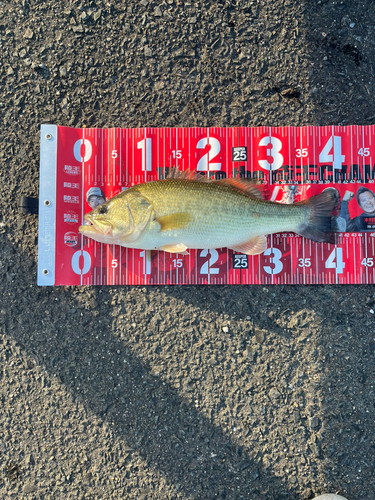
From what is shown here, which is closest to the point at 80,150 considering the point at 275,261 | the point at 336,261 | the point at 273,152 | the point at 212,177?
the point at 212,177

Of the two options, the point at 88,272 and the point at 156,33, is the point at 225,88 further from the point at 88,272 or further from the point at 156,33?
the point at 88,272

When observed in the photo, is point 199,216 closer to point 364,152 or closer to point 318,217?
point 318,217

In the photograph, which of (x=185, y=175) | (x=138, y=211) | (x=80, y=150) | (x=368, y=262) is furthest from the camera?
(x=80, y=150)

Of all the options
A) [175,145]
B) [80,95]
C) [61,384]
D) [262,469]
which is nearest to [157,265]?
[175,145]

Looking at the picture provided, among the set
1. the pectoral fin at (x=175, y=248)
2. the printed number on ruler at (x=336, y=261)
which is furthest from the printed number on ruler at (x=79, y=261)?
the printed number on ruler at (x=336, y=261)

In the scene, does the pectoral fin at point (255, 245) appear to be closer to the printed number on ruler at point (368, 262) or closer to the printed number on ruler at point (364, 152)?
the printed number on ruler at point (368, 262)
